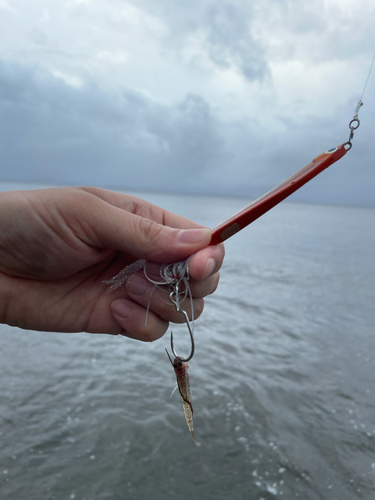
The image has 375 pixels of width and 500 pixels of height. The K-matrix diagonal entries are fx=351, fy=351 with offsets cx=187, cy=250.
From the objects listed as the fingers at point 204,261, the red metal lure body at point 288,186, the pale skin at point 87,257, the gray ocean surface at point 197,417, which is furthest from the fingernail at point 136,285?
the gray ocean surface at point 197,417

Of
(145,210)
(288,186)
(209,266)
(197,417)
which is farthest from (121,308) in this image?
(197,417)

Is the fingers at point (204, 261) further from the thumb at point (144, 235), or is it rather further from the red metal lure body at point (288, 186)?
the red metal lure body at point (288, 186)

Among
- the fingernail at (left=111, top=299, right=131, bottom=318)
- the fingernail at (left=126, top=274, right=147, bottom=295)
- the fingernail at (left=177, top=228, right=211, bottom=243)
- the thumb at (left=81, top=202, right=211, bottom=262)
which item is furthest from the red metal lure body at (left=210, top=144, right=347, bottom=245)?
the fingernail at (left=111, top=299, right=131, bottom=318)

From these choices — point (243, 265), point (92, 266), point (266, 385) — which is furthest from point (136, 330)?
point (243, 265)

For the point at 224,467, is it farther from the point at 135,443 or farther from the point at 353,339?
the point at 353,339

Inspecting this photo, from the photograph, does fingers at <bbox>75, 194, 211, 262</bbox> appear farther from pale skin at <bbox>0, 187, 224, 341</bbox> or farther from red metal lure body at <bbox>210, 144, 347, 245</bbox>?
red metal lure body at <bbox>210, 144, 347, 245</bbox>
